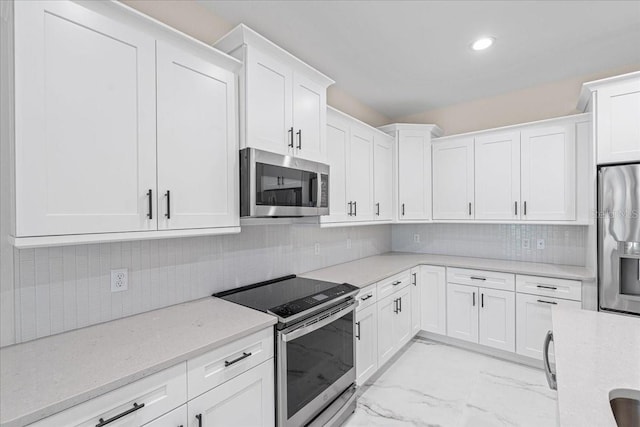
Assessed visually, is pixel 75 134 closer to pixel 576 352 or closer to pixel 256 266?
pixel 256 266

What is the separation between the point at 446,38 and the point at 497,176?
1622 millimetres

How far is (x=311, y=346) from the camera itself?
1795 millimetres

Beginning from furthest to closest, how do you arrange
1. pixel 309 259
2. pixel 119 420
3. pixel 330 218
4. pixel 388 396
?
pixel 309 259, pixel 330 218, pixel 388 396, pixel 119 420

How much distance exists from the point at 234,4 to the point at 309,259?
203 cm

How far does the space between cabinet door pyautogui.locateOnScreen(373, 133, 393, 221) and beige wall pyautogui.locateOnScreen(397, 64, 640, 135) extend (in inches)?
34.9

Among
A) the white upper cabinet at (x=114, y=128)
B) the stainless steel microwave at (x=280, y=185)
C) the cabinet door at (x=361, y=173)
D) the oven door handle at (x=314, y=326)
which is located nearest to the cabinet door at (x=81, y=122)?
the white upper cabinet at (x=114, y=128)

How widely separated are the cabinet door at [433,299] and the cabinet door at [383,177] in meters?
0.77

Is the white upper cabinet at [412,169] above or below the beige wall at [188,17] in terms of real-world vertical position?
below

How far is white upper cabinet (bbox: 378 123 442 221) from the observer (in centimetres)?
356

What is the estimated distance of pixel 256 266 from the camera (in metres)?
2.29

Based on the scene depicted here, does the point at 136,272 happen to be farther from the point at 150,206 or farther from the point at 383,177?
the point at 383,177

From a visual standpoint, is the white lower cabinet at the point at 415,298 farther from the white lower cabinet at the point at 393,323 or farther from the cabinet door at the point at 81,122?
the cabinet door at the point at 81,122

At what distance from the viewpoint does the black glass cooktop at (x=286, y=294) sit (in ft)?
5.67

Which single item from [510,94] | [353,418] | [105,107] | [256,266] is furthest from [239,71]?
[510,94]
